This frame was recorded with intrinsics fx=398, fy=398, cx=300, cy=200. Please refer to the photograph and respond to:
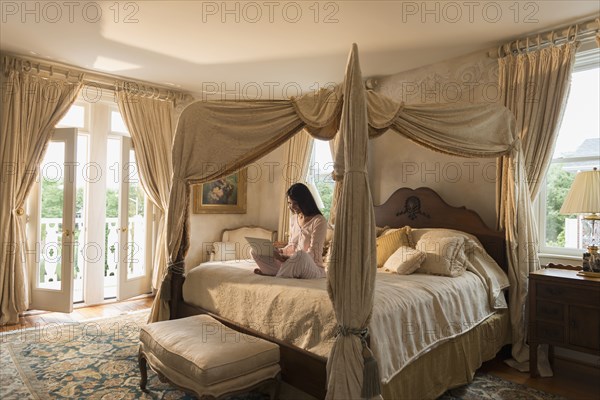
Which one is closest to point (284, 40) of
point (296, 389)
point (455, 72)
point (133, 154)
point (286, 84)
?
point (286, 84)

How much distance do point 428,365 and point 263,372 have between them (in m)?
1.10

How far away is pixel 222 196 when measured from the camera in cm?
625

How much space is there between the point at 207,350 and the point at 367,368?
0.91m

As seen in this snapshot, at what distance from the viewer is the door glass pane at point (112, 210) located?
17.7ft

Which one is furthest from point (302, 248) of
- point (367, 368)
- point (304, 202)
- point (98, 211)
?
point (98, 211)

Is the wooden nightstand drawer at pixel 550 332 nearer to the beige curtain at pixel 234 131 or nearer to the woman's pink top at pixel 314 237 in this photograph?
the woman's pink top at pixel 314 237

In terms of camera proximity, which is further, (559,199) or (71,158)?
(71,158)

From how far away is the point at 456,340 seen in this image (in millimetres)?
2861

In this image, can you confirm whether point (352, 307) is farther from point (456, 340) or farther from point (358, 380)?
point (456, 340)

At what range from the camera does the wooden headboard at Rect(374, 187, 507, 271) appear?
3742 millimetres

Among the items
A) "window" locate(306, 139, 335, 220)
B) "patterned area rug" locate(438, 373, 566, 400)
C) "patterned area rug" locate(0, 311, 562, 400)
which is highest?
"window" locate(306, 139, 335, 220)

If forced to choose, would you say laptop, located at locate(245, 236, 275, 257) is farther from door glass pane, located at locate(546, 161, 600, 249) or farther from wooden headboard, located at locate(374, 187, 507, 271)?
door glass pane, located at locate(546, 161, 600, 249)

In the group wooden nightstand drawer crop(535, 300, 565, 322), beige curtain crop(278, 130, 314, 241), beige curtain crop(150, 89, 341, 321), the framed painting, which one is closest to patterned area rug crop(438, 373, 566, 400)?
wooden nightstand drawer crop(535, 300, 565, 322)

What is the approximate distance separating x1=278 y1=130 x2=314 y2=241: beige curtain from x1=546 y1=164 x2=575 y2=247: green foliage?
3.10 m
